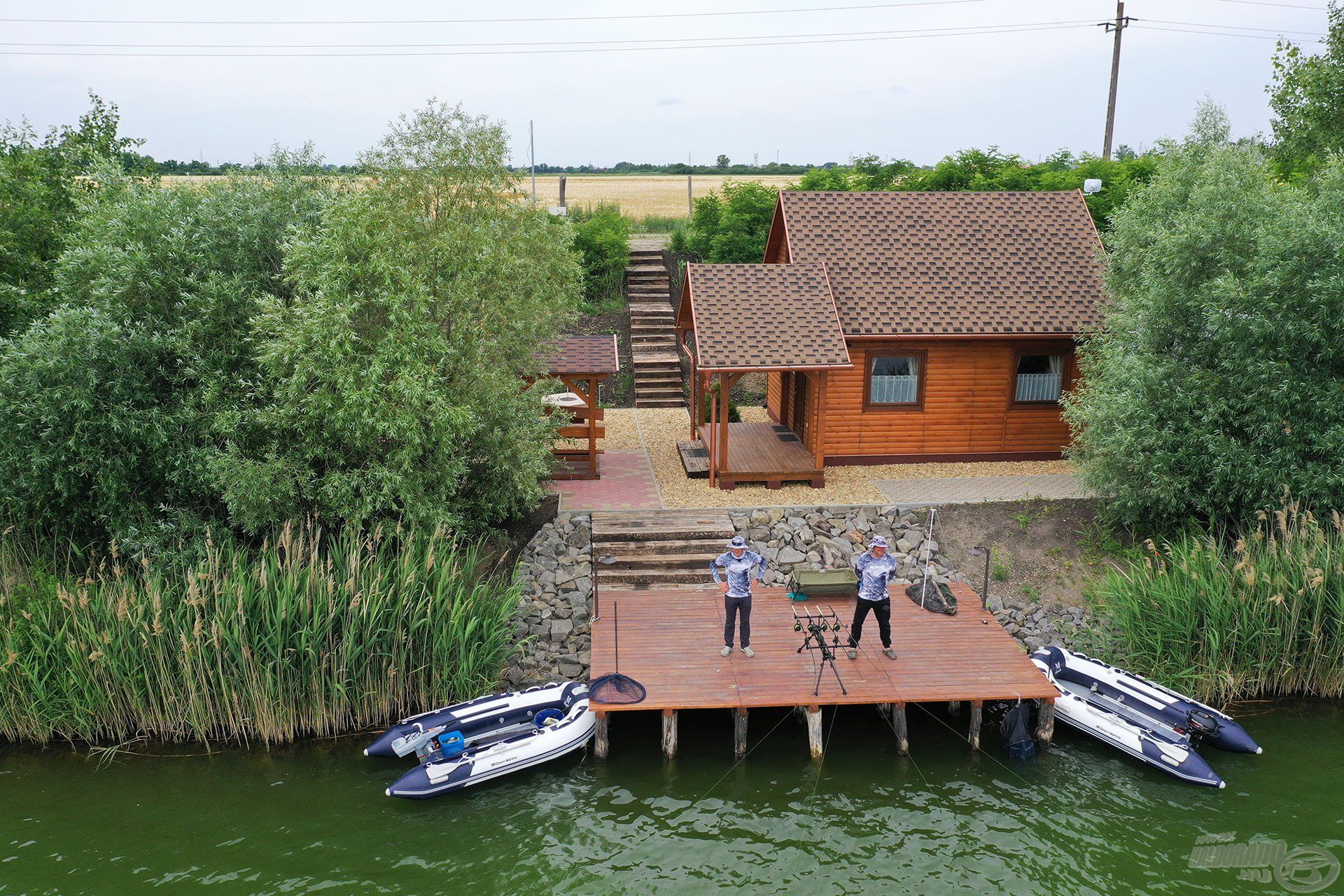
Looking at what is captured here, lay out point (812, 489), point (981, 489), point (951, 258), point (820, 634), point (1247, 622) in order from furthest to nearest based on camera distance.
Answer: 1. point (951, 258)
2. point (812, 489)
3. point (981, 489)
4. point (1247, 622)
5. point (820, 634)

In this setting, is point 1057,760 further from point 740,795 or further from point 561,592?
point 561,592

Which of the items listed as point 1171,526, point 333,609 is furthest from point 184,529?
point 1171,526

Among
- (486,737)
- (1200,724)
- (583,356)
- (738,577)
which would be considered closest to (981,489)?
(1200,724)

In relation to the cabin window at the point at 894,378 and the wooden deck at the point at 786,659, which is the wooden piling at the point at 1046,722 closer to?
the wooden deck at the point at 786,659

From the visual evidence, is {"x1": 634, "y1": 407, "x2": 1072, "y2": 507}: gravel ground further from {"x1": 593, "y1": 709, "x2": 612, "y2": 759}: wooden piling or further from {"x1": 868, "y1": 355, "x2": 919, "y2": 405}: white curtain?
{"x1": 593, "y1": 709, "x2": 612, "y2": 759}: wooden piling

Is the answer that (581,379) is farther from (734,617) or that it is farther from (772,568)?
(734,617)

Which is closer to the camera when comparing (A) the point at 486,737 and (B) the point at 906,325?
(A) the point at 486,737
